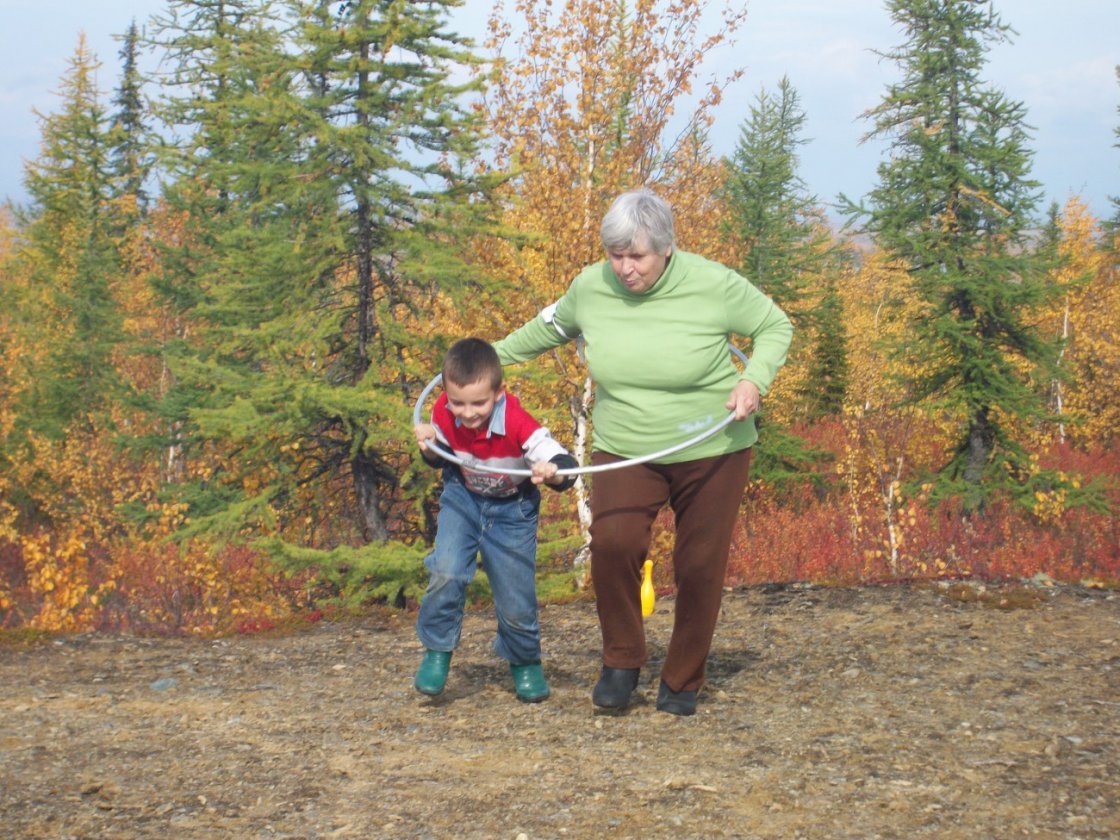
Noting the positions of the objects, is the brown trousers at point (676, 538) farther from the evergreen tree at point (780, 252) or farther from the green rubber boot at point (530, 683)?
the evergreen tree at point (780, 252)

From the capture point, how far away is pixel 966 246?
61.9 ft

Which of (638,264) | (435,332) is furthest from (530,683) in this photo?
(435,332)

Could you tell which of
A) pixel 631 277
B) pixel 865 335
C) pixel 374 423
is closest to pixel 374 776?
pixel 631 277

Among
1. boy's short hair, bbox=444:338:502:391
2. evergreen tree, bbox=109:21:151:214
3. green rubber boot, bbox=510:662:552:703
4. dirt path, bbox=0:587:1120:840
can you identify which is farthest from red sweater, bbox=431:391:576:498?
evergreen tree, bbox=109:21:151:214

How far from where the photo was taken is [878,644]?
243 inches

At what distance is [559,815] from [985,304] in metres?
16.5

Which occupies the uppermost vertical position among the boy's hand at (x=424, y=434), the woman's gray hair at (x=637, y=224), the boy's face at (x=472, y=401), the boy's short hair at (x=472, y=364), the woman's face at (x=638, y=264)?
the woman's gray hair at (x=637, y=224)

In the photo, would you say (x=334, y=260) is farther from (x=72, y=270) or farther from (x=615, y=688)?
(x=72, y=270)

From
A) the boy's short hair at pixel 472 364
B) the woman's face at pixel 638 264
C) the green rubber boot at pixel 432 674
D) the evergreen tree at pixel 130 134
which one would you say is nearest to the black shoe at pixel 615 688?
the green rubber boot at pixel 432 674

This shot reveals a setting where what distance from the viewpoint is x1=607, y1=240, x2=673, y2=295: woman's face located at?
4.36m

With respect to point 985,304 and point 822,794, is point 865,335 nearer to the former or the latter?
point 985,304

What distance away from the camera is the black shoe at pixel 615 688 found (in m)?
4.88

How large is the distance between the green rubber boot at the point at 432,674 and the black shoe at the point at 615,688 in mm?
775

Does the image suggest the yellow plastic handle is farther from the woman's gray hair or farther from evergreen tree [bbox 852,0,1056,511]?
evergreen tree [bbox 852,0,1056,511]
